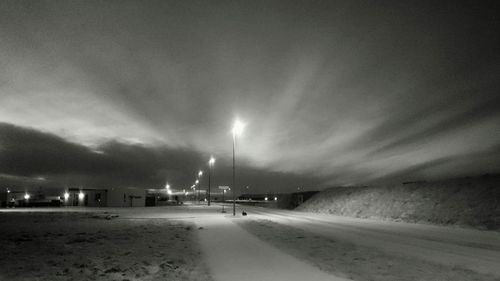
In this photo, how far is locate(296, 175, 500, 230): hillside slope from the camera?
25964 mm

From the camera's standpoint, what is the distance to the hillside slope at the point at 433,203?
85.2 ft

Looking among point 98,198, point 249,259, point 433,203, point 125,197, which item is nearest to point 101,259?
point 249,259

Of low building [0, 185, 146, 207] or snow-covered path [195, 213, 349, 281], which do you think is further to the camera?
low building [0, 185, 146, 207]

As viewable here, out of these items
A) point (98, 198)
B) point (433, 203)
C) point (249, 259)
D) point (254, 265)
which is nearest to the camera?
point (254, 265)

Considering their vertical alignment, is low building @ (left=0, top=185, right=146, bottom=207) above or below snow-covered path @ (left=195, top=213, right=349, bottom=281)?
below

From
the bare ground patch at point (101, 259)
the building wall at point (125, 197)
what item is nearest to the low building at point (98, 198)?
the building wall at point (125, 197)

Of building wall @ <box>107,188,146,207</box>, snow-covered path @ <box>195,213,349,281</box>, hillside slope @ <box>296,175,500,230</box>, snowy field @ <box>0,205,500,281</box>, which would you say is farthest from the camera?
building wall @ <box>107,188,146,207</box>

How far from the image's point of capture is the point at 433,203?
1261 inches

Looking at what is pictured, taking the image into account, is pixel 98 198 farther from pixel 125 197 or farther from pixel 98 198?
pixel 125 197

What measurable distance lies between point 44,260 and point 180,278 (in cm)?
649

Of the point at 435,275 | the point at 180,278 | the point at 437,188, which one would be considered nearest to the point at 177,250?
the point at 180,278

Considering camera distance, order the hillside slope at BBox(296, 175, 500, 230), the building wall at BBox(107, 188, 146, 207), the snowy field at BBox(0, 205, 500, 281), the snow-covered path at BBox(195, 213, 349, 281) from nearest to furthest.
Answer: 1. the snow-covered path at BBox(195, 213, 349, 281)
2. the snowy field at BBox(0, 205, 500, 281)
3. the hillside slope at BBox(296, 175, 500, 230)
4. the building wall at BBox(107, 188, 146, 207)

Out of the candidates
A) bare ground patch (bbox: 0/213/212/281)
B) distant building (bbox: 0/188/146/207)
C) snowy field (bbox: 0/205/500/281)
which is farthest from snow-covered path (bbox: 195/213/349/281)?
distant building (bbox: 0/188/146/207)

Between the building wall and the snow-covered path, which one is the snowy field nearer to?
the snow-covered path
